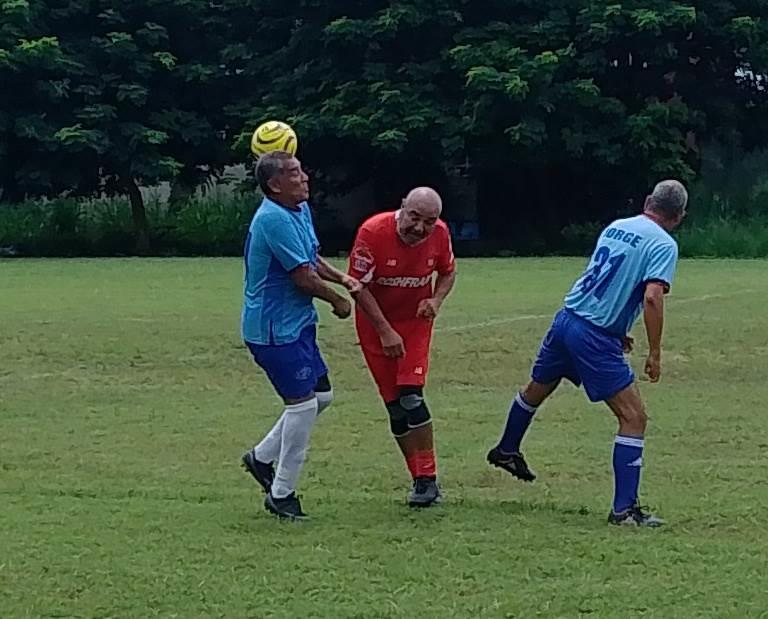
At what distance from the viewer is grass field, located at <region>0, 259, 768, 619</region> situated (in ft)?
20.4

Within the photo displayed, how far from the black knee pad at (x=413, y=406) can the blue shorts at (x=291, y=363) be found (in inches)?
23.1

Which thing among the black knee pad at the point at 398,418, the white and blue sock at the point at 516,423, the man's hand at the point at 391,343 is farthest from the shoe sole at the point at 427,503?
the man's hand at the point at 391,343

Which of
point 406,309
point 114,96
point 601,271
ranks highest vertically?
point 114,96

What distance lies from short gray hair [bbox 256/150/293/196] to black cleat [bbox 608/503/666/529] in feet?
7.60

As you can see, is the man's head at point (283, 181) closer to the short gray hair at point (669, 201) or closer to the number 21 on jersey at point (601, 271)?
the number 21 on jersey at point (601, 271)

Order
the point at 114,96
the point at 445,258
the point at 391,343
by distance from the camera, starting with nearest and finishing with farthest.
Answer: the point at 391,343 < the point at 445,258 < the point at 114,96

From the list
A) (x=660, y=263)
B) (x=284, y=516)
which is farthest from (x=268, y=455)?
(x=660, y=263)

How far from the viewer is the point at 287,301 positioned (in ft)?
24.8

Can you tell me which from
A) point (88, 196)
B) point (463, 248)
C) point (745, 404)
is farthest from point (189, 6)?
point (745, 404)

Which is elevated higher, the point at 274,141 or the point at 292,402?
the point at 274,141

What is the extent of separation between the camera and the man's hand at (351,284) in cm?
768

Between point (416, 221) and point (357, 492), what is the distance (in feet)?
5.41

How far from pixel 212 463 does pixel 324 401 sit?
1.80 m

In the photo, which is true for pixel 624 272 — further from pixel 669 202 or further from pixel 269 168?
pixel 269 168
